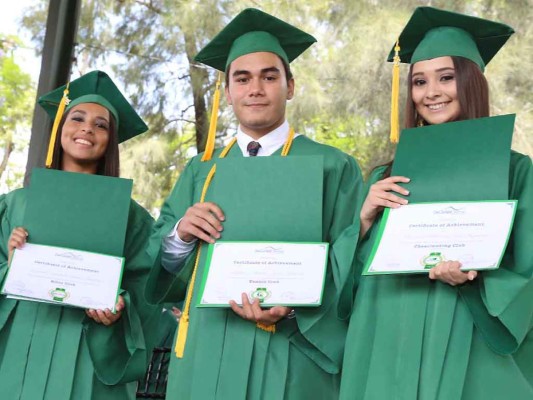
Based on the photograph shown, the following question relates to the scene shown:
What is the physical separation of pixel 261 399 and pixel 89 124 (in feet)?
4.33

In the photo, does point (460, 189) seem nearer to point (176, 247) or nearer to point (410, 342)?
point (410, 342)

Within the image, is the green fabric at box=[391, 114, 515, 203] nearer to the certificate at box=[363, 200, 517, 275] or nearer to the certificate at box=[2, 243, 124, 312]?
the certificate at box=[363, 200, 517, 275]

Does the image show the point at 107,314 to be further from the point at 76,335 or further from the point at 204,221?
the point at 204,221

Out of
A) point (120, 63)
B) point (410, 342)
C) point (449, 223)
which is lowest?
point (410, 342)

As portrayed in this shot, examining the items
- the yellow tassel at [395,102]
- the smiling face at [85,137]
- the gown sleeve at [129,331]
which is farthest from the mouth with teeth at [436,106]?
the smiling face at [85,137]

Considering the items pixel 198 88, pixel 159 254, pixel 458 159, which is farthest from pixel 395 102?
pixel 198 88

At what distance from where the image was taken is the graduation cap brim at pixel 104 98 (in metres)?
3.09

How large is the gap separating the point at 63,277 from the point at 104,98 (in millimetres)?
854

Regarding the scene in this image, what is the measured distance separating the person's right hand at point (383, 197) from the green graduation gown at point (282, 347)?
72 millimetres

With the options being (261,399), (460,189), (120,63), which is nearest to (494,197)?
(460,189)

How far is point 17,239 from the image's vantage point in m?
2.60

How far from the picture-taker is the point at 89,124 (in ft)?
9.91

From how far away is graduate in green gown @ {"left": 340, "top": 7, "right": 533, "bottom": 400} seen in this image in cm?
192

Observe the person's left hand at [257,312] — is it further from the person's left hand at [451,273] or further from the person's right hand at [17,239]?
the person's right hand at [17,239]
